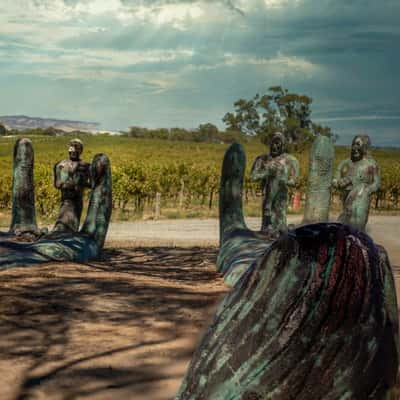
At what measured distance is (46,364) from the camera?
5242 millimetres

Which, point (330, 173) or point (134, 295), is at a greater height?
point (330, 173)

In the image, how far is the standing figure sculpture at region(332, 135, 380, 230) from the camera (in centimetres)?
977

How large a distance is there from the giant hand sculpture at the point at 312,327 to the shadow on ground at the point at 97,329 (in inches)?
119

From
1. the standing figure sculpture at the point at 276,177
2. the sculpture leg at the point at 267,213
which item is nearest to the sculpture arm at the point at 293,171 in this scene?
the standing figure sculpture at the point at 276,177

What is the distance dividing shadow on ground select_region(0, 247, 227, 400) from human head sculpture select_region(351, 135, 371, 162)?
2.96 m

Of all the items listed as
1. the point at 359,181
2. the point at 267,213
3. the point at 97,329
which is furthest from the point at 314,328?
the point at 267,213

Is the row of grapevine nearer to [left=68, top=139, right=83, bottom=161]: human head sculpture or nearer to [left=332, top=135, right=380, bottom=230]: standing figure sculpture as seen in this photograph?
[left=68, top=139, right=83, bottom=161]: human head sculpture

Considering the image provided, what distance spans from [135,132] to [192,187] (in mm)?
69857

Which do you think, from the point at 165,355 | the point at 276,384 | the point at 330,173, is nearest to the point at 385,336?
the point at 276,384

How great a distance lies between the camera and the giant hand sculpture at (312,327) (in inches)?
68.4

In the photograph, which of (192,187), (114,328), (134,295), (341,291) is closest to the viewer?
(341,291)

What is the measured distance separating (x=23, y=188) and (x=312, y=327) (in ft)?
33.5

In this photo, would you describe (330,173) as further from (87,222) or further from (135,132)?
(135,132)

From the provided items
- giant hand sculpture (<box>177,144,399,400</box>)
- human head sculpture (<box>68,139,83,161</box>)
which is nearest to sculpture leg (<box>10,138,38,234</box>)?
human head sculpture (<box>68,139,83,161</box>)
